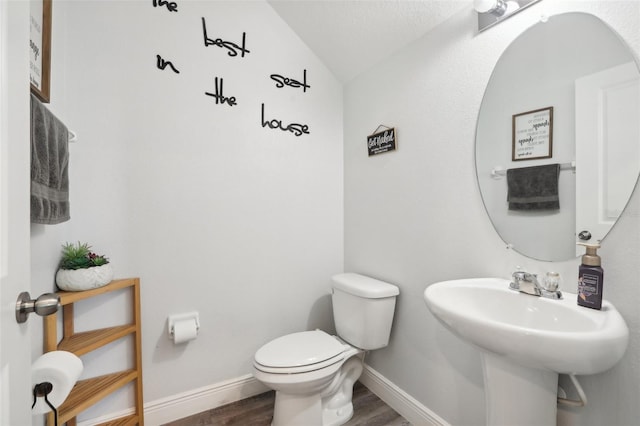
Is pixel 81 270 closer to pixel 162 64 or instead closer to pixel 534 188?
pixel 162 64

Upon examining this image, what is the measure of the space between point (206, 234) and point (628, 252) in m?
1.75

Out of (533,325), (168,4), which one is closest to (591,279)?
(533,325)

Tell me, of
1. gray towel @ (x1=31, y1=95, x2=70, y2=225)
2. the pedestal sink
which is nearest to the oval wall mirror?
the pedestal sink

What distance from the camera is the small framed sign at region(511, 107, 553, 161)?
1027 mm

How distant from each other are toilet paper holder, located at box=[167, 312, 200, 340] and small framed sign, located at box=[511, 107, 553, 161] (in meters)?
1.72

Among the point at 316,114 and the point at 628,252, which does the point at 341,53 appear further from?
the point at 628,252

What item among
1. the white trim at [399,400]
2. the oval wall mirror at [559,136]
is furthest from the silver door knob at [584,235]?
the white trim at [399,400]

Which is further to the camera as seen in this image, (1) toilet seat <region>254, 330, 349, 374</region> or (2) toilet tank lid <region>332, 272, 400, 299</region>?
(2) toilet tank lid <region>332, 272, 400, 299</region>

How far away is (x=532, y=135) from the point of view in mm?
1069

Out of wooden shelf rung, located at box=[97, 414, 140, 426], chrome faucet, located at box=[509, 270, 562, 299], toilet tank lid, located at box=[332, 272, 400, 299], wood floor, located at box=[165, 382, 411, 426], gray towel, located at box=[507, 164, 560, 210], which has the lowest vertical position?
wood floor, located at box=[165, 382, 411, 426]

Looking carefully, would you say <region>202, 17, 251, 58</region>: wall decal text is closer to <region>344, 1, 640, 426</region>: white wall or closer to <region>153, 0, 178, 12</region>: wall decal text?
<region>153, 0, 178, 12</region>: wall decal text

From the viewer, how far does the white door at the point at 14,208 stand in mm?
468

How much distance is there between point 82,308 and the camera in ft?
4.40

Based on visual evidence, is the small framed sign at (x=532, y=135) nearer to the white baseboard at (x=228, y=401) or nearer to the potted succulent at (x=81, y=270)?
the white baseboard at (x=228, y=401)
